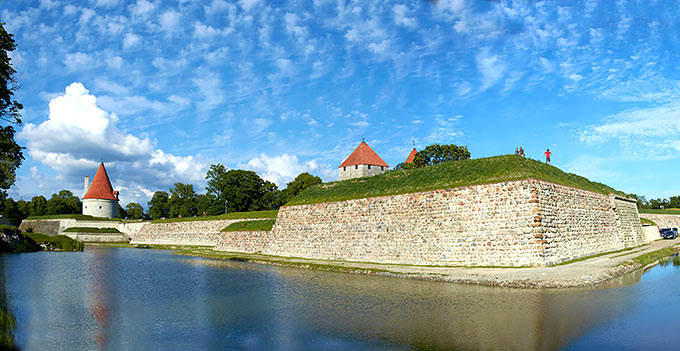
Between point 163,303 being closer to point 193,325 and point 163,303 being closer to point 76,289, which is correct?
point 193,325

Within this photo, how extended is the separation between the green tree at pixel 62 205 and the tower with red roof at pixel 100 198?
2185 cm

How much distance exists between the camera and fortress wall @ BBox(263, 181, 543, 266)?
21078mm

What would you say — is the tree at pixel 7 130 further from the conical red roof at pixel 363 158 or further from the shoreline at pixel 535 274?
the conical red roof at pixel 363 158

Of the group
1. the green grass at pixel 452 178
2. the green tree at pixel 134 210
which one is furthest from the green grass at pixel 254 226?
the green tree at pixel 134 210

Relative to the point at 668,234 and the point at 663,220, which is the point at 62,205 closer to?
the point at 668,234

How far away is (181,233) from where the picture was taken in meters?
58.8

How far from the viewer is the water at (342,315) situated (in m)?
8.65

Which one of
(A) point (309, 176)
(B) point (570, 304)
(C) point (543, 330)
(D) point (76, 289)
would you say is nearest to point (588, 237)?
(B) point (570, 304)

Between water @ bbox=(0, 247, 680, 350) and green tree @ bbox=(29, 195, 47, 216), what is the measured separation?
8982cm

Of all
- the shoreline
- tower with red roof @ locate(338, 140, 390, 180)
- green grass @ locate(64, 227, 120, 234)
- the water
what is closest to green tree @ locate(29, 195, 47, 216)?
green grass @ locate(64, 227, 120, 234)

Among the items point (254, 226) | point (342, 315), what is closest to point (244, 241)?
point (254, 226)

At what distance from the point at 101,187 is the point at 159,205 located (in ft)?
104

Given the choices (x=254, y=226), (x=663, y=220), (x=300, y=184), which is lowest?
(x=663, y=220)

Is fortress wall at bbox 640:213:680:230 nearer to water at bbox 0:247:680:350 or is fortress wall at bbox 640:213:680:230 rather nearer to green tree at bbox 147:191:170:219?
water at bbox 0:247:680:350
